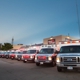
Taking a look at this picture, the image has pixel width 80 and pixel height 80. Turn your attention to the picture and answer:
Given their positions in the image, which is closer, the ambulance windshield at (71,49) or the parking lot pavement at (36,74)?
the parking lot pavement at (36,74)

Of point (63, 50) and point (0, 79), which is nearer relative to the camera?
point (0, 79)

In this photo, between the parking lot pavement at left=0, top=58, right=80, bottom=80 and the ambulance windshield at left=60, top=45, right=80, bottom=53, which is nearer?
the parking lot pavement at left=0, top=58, right=80, bottom=80

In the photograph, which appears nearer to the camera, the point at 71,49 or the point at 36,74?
the point at 36,74

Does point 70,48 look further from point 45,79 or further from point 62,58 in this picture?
point 45,79

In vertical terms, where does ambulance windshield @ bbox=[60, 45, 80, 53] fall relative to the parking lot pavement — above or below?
above

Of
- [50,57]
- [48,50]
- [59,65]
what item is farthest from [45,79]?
[48,50]

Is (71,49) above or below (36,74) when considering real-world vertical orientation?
above

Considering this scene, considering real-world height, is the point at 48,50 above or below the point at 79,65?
above

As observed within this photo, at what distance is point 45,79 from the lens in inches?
325

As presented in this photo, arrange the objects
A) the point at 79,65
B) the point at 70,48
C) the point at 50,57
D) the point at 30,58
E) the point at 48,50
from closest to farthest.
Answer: the point at 79,65, the point at 70,48, the point at 50,57, the point at 48,50, the point at 30,58

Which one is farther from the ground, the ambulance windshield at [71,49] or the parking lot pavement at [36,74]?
the ambulance windshield at [71,49]

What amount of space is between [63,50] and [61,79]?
355 centimetres

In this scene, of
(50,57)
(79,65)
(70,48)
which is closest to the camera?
(79,65)

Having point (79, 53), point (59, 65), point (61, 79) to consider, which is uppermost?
point (79, 53)
